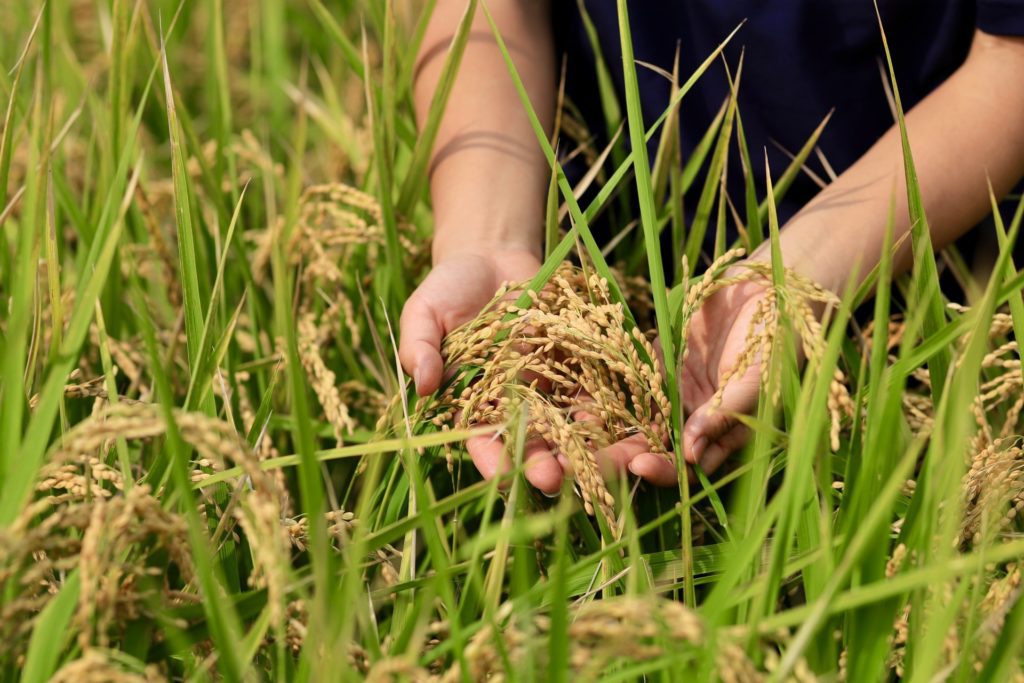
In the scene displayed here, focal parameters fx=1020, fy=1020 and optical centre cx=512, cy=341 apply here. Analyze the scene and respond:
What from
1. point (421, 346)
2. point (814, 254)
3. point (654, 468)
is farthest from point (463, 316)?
point (814, 254)

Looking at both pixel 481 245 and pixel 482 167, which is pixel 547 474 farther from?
pixel 482 167

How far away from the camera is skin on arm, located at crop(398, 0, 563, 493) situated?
1395 mm

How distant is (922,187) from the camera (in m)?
1.43

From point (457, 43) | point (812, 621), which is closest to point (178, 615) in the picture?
point (812, 621)

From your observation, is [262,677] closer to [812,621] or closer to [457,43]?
[812,621]

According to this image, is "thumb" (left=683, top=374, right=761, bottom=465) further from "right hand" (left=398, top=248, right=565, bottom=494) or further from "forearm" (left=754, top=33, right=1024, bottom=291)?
"forearm" (left=754, top=33, right=1024, bottom=291)

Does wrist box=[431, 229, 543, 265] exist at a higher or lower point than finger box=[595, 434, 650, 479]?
higher

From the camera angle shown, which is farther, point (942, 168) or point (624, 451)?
point (942, 168)

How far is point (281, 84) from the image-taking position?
242 centimetres

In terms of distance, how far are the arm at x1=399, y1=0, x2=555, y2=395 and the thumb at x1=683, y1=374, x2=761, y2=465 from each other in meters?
0.37

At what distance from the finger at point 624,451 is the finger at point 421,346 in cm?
22

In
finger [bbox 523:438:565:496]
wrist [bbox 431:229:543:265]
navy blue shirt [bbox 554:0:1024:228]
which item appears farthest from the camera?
navy blue shirt [bbox 554:0:1024:228]

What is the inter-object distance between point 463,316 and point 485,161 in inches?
14.8

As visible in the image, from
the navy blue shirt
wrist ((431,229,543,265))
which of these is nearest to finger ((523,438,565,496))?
wrist ((431,229,543,265))
